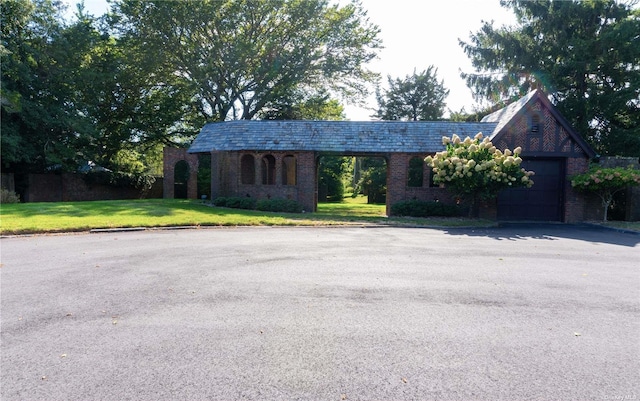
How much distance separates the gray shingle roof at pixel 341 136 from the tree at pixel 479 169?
418 centimetres

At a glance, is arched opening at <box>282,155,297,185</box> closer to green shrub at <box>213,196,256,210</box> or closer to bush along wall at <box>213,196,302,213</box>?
green shrub at <box>213,196,256,210</box>

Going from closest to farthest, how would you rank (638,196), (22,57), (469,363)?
(469,363) < (638,196) < (22,57)

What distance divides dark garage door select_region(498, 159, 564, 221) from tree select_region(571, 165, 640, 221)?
1.19m

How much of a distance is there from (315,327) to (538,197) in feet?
63.1


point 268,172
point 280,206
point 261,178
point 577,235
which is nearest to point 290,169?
point 268,172

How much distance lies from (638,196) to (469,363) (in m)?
21.4

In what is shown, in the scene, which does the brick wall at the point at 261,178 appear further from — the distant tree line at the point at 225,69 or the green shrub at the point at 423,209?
the distant tree line at the point at 225,69

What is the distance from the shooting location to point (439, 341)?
157 inches

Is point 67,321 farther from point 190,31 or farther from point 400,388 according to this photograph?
point 190,31

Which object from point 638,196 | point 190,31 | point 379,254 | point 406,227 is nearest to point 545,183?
point 638,196

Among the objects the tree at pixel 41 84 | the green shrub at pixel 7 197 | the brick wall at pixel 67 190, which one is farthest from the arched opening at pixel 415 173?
the green shrub at pixel 7 197

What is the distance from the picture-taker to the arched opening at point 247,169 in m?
23.1

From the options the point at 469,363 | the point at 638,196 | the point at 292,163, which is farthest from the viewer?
the point at 292,163

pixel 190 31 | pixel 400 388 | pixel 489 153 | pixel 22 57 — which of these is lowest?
pixel 400 388
